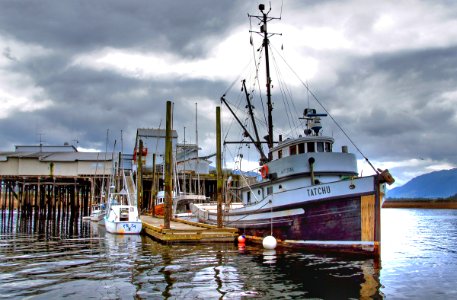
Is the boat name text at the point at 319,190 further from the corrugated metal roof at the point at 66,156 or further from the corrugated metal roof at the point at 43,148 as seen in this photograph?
the corrugated metal roof at the point at 43,148

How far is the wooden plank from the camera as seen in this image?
19.6 meters

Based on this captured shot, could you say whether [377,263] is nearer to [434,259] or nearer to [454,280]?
[454,280]

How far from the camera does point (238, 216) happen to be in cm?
2756

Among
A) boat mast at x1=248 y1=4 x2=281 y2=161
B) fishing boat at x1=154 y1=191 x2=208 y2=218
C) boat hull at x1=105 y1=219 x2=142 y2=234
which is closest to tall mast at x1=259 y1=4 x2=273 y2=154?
boat mast at x1=248 y1=4 x2=281 y2=161

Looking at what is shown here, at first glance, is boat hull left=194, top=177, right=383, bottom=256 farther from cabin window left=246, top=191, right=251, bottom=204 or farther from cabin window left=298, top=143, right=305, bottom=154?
cabin window left=246, top=191, right=251, bottom=204

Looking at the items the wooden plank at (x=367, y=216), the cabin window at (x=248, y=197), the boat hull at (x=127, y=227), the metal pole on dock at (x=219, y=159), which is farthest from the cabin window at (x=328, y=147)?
the boat hull at (x=127, y=227)

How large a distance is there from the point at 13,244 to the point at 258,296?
19.3 meters

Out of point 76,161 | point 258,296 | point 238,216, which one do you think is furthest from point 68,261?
point 76,161

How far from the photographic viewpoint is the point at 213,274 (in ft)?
49.6

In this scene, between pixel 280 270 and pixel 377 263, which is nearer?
pixel 280 270

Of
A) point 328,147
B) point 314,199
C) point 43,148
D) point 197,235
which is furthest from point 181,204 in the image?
point 43,148

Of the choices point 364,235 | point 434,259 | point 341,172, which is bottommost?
point 434,259

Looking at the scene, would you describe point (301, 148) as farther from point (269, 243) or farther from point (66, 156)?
point (66, 156)

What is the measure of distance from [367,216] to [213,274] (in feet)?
27.8
